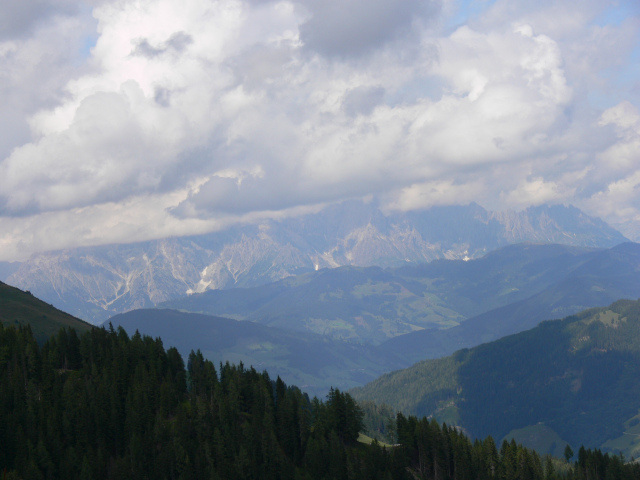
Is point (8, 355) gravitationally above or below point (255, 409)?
above

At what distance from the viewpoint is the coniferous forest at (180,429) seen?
12606 cm

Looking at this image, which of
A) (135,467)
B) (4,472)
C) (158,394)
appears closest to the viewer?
(4,472)

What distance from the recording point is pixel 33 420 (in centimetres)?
13000

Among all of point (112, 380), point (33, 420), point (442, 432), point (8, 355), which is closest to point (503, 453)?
point (442, 432)

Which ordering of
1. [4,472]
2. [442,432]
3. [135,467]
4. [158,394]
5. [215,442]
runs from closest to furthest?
[4,472] < [135,467] < [215,442] < [158,394] < [442,432]

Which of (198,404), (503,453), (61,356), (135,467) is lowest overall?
(503,453)

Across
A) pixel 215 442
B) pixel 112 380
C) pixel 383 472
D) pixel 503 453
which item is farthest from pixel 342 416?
pixel 112 380

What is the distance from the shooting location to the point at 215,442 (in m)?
135

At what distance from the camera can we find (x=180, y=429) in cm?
13375

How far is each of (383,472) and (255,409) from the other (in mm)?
34256

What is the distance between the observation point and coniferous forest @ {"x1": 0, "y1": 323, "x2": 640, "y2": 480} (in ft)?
414

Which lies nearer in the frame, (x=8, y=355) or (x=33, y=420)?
(x=33, y=420)

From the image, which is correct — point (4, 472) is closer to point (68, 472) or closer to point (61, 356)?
point (68, 472)

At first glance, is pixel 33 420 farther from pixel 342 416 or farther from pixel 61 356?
pixel 342 416
